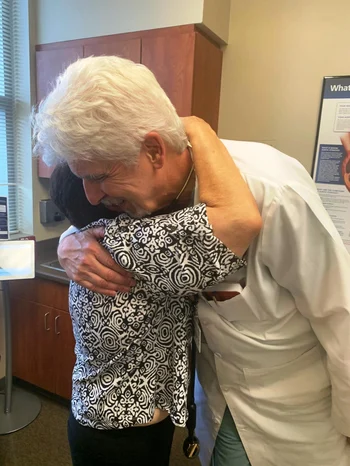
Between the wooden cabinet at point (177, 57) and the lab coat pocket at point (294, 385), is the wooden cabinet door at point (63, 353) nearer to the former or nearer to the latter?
the wooden cabinet at point (177, 57)

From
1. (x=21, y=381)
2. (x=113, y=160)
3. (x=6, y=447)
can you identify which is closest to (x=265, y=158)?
(x=113, y=160)

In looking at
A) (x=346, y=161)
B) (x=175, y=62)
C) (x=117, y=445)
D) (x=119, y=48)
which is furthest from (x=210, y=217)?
(x=119, y=48)

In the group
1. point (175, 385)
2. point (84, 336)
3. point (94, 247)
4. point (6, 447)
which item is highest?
point (94, 247)

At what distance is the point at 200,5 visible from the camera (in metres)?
1.87

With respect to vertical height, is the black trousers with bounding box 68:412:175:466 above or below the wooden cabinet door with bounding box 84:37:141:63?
below

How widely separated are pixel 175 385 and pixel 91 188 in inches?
19.6

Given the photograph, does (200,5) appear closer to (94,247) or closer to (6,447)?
(94,247)

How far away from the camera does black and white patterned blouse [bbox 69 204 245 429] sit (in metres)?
0.74

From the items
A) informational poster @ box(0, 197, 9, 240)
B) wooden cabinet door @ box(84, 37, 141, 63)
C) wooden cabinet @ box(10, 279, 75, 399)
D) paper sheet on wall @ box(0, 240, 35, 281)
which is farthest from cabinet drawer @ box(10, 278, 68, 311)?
wooden cabinet door @ box(84, 37, 141, 63)

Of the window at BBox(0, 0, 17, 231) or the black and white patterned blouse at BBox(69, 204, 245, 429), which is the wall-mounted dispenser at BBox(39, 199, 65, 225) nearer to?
the window at BBox(0, 0, 17, 231)

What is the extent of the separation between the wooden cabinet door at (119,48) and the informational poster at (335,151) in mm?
999

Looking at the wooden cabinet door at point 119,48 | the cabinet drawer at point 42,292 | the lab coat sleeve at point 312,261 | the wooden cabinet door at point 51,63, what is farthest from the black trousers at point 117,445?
the wooden cabinet door at point 51,63

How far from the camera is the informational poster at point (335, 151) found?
2004 mm

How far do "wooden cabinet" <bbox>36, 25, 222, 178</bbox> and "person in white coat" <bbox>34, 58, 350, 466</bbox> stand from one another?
113 centimetres
